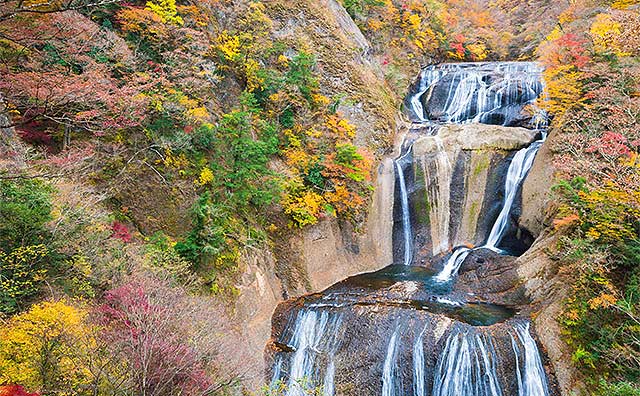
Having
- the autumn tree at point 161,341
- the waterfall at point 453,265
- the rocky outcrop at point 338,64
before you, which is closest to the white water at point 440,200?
the waterfall at point 453,265

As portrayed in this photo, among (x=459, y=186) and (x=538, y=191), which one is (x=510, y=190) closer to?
(x=538, y=191)

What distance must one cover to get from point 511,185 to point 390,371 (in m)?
11.6

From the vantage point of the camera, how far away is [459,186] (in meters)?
18.1

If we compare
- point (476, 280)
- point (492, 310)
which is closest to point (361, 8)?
point (476, 280)

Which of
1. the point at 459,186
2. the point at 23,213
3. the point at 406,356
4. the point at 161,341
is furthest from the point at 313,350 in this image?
the point at 459,186

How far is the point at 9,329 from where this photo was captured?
5.39 m

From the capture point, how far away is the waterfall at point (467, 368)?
9.28 meters

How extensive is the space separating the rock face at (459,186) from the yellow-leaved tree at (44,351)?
46.2 feet

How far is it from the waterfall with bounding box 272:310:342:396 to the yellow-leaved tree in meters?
6.09

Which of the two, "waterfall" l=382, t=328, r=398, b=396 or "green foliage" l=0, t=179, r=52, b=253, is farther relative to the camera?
"waterfall" l=382, t=328, r=398, b=396

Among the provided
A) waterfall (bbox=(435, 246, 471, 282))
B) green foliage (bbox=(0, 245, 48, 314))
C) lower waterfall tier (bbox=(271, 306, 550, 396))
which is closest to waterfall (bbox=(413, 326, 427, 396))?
lower waterfall tier (bbox=(271, 306, 550, 396))

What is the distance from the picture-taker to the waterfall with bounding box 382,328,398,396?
9.78 metres

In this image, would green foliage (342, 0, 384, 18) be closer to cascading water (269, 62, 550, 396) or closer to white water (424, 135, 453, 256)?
white water (424, 135, 453, 256)

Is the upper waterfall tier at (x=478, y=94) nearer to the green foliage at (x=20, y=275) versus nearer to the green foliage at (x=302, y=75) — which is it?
the green foliage at (x=302, y=75)
